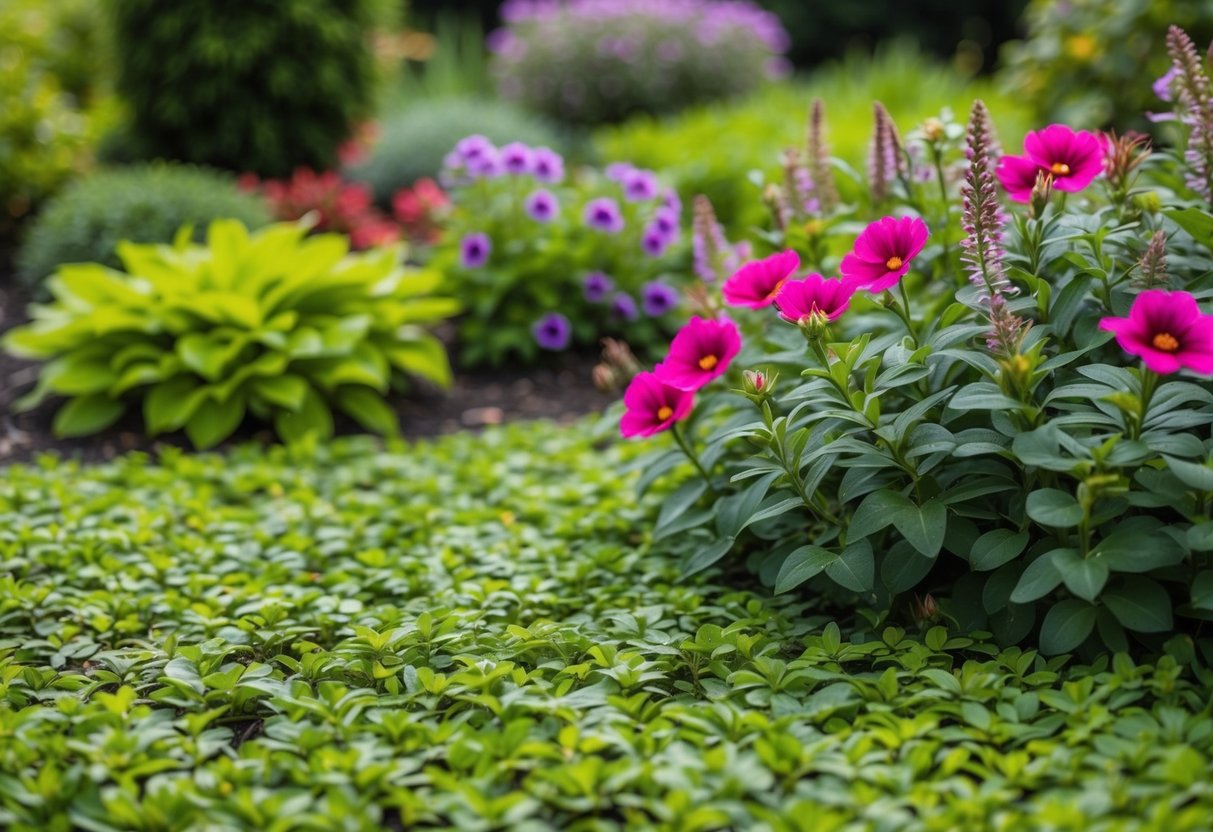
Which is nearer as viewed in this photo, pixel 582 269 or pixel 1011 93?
pixel 582 269

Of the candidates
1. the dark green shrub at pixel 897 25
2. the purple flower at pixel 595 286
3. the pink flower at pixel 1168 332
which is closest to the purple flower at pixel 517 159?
the purple flower at pixel 595 286

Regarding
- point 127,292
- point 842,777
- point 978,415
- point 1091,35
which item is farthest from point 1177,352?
point 1091,35

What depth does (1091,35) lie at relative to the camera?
5.11m

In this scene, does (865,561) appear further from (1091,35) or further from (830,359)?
(1091,35)

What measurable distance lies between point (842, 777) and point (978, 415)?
2.61 ft

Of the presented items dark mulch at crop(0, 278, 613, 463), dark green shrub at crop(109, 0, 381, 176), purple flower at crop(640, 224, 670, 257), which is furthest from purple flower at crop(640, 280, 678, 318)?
dark green shrub at crop(109, 0, 381, 176)

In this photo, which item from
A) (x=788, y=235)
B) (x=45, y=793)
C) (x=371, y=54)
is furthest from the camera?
(x=371, y=54)

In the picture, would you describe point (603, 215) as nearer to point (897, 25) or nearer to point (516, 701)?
point (516, 701)

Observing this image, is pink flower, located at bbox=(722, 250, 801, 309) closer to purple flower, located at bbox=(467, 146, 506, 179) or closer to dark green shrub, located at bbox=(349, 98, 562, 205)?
purple flower, located at bbox=(467, 146, 506, 179)

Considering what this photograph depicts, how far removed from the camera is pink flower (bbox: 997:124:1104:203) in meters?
2.19

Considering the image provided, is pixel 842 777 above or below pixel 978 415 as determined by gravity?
below

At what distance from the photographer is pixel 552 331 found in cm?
461

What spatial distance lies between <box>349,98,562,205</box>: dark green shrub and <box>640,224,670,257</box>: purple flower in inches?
98.2

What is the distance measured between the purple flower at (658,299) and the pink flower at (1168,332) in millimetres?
2854
